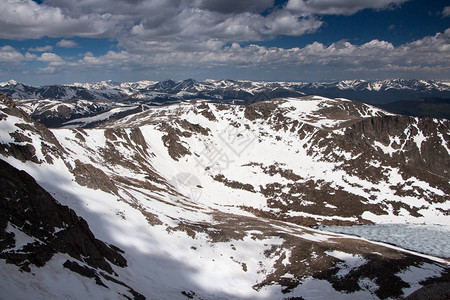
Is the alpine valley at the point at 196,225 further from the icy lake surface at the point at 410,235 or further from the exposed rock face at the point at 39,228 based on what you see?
the icy lake surface at the point at 410,235

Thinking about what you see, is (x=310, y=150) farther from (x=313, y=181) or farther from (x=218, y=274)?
(x=218, y=274)

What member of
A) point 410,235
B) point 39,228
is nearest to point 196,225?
point 39,228

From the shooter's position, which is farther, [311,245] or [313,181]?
[313,181]

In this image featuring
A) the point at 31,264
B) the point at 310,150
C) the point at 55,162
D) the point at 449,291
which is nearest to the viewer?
the point at 31,264

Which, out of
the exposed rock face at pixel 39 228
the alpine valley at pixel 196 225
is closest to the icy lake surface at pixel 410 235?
the alpine valley at pixel 196 225

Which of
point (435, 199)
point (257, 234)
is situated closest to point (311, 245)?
point (257, 234)

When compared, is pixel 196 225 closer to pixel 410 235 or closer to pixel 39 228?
pixel 39 228
